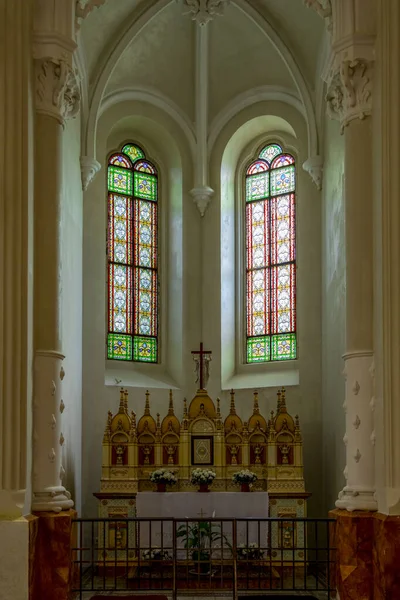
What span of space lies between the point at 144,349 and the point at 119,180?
313 cm

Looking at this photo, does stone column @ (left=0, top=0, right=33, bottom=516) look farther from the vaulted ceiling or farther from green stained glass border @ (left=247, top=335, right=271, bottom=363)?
green stained glass border @ (left=247, top=335, right=271, bottom=363)

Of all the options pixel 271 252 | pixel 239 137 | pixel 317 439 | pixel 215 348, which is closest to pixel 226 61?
pixel 239 137

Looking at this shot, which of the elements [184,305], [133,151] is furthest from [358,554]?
[133,151]

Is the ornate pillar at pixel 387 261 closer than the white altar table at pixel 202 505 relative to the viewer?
Yes

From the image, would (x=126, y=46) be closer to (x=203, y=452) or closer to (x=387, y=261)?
(x=203, y=452)

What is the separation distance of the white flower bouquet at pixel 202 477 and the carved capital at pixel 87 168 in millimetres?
5120

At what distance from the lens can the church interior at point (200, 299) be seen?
35.9 feet

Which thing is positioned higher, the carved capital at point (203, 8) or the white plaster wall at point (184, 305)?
the carved capital at point (203, 8)

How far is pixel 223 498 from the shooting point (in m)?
15.0

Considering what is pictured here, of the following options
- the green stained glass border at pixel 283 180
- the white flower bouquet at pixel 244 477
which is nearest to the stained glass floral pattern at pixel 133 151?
the green stained glass border at pixel 283 180

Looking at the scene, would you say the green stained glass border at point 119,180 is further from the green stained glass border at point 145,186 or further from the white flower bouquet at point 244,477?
the white flower bouquet at point 244,477

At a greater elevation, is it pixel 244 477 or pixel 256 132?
pixel 256 132

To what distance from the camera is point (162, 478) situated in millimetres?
15180

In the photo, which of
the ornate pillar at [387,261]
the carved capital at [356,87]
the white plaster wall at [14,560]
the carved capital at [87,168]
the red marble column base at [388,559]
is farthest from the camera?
the carved capital at [87,168]
